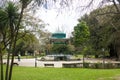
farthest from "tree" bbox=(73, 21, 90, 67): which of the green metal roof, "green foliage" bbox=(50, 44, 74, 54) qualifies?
the green metal roof

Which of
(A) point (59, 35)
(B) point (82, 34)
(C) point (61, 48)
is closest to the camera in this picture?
(B) point (82, 34)

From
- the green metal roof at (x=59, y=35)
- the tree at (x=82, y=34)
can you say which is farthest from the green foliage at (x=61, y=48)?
the tree at (x=82, y=34)

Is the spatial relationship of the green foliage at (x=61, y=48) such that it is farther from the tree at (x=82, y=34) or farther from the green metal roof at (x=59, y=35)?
the tree at (x=82, y=34)

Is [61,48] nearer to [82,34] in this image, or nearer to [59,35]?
[59,35]

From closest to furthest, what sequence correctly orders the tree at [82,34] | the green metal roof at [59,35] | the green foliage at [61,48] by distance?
the tree at [82,34] < the green foliage at [61,48] < the green metal roof at [59,35]

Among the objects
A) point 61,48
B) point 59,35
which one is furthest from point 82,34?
point 59,35

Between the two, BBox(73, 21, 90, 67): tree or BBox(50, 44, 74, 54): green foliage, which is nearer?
BBox(73, 21, 90, 67): tree

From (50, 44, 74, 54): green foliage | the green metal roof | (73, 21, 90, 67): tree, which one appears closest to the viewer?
(73, 21, 90, 67): tree

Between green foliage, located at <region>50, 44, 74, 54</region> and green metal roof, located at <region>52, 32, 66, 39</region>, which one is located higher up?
green metal roof, located at <region>52, 32, 66, 39</region>

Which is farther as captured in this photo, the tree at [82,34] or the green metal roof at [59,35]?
the green metal roof at [59,35]

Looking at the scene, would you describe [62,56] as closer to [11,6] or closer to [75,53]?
[75,53]

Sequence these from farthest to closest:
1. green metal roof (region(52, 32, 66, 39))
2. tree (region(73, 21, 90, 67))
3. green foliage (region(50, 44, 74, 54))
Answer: green metal roof (region(52, 32, 66, 39)), green foliage (region(50, 44, 74, 54)), tree (region(73, 21, 90, 67))

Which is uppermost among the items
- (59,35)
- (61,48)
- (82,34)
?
(59,35)

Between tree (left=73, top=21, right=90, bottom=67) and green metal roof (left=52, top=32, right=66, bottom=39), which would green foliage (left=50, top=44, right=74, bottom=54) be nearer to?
green metal roof (left=52, top=32, right=66, bottom=39)
